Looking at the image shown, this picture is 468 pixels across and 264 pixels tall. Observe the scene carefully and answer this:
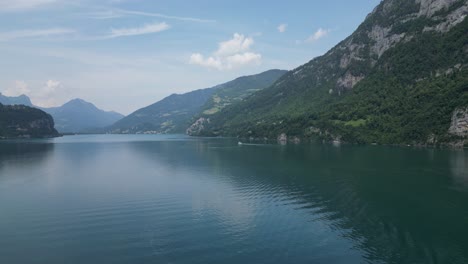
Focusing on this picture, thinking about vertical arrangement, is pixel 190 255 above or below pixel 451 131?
below

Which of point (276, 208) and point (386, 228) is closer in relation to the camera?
point (386, 228)

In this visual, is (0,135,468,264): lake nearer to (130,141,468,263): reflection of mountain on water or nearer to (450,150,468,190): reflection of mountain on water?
(130,141,468,263): reflection of mountain on water

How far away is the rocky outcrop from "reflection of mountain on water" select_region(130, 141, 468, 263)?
58970 millimetres

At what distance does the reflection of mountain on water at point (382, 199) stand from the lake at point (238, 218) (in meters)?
0.23

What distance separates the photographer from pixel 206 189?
77562 mm

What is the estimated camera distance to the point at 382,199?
6525 cm

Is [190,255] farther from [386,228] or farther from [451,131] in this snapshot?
[451,131]

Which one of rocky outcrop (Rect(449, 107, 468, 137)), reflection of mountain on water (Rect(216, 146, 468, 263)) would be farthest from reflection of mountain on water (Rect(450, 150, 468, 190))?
rocky outcrop (Rect(449, 107, 468, 137))

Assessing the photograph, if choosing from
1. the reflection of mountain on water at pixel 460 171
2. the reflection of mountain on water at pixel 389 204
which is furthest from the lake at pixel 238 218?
the reflection of mountain on water at pixel 460 171

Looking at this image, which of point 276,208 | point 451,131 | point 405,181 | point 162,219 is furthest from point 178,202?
point 451,131

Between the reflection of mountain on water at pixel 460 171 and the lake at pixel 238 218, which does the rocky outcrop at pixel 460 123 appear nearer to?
the reflection of mountain on water at pixel 460 171

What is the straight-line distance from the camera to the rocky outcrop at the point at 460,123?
166 m

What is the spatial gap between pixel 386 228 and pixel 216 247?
77.4 ft

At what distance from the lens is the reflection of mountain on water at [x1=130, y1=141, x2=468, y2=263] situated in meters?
41.3
